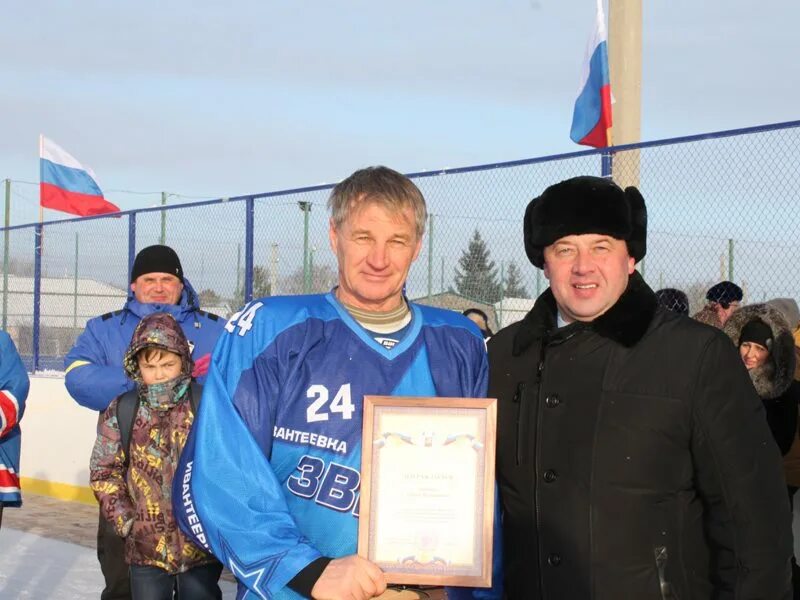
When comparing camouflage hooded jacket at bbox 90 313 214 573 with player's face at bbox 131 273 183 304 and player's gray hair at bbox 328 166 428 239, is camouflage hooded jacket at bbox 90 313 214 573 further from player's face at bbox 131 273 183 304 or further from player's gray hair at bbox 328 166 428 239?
player's gray hair at bbox 328 166 428 239

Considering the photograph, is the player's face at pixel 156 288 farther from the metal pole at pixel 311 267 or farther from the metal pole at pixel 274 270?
the metal pole at pixel 274 270

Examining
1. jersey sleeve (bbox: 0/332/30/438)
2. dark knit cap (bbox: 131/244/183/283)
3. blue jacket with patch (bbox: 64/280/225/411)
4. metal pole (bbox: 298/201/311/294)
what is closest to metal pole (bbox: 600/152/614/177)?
blue jacket with patch (bbox: 64/280/225/411)

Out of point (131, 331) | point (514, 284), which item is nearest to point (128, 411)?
point (131, 331)

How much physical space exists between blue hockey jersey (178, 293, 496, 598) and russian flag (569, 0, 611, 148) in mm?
5374

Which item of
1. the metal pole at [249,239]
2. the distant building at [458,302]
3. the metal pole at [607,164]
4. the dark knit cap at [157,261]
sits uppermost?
the metal pole at [607,164]

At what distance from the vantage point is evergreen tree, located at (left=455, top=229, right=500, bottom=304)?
741 centimetres

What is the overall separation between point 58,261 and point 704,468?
10.3 meters

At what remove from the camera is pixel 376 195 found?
9.29ft

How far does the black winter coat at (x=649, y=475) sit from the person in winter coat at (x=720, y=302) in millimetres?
3277

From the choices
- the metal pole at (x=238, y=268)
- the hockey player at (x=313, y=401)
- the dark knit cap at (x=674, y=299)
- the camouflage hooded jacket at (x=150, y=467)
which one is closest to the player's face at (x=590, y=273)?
the hockey player at (x=313, y=401)

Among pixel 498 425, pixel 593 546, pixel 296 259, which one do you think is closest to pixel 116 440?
pixel 498 425

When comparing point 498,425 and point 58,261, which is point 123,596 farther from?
point 58,261

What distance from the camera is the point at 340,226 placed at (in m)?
2.88

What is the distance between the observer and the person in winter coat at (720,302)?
613cm
